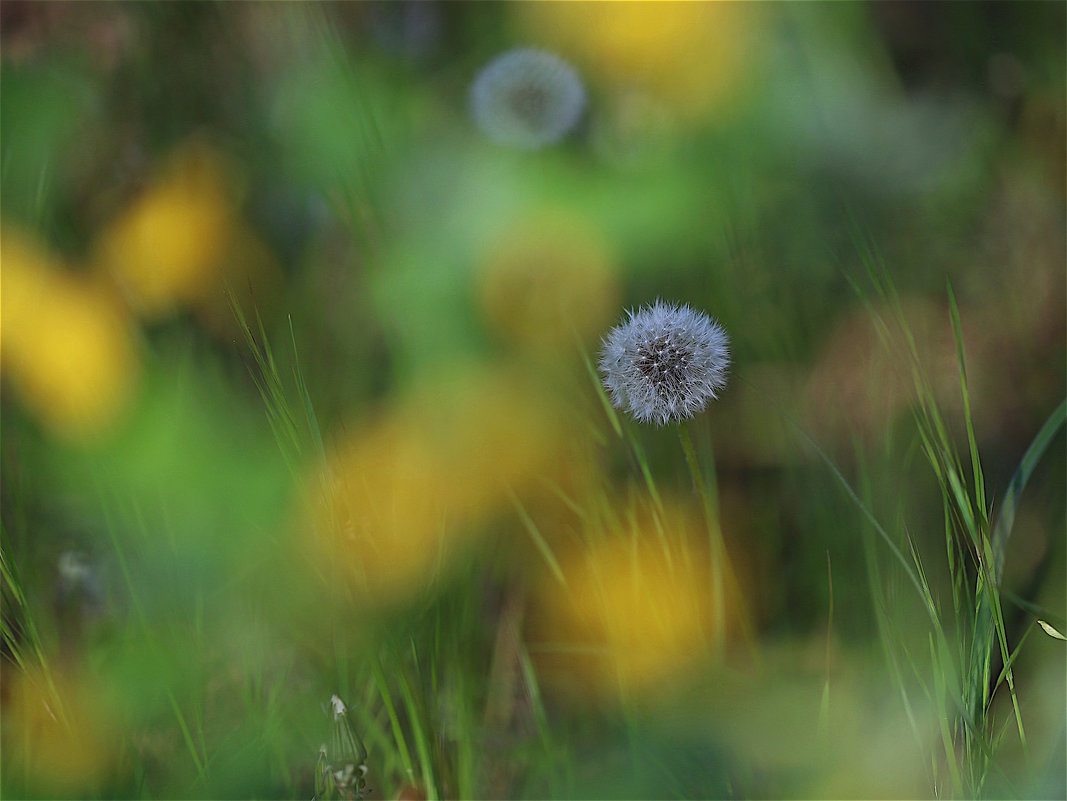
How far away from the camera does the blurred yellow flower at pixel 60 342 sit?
2.07 feet

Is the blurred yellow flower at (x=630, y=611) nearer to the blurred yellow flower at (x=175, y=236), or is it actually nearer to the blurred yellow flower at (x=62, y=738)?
the blurred yellow flower at (x=62, y=738)

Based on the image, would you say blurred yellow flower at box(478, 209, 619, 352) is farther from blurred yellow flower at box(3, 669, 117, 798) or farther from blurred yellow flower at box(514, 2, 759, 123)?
blurred yellow flower at box(3, 669, 117, 798)

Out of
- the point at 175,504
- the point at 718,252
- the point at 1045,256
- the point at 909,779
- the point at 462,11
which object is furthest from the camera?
the point at 462,11

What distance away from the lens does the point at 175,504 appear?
1.75 feet

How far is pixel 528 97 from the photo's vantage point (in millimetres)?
823

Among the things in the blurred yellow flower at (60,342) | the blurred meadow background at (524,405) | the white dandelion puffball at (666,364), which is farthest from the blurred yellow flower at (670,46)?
the blurred yellow flower at (60,342)

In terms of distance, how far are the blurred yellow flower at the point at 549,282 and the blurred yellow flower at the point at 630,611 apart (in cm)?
15

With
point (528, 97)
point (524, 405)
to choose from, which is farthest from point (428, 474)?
point (528, 97)

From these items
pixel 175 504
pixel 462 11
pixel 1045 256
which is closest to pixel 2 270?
pixel 175 504

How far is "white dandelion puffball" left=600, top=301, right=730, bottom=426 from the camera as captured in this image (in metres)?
0.49

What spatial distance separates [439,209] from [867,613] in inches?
16.4

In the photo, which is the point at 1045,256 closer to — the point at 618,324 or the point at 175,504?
the point at 618,324

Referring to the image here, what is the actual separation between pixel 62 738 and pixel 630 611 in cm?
38

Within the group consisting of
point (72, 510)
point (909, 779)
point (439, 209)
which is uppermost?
point (439, 209)
